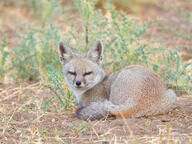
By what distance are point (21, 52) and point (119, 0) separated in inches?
215

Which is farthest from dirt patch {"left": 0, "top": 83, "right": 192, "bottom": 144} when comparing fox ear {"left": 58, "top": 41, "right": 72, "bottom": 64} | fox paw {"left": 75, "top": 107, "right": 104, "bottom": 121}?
fox ear {"left": 58, "top": 41, "right": 72, "bottom": 64}

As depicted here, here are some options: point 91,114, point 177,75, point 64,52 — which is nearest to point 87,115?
point 91,114

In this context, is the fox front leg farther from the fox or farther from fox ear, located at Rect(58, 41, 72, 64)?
fox ear, located at Rect(58, 41, 72, 64)

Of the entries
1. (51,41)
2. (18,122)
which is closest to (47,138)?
(18,122)

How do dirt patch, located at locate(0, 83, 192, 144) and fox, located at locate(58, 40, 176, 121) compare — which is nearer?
dirt patch, located at locate(0, 83, 192, 144)

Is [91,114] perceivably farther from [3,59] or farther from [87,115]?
[3,59]

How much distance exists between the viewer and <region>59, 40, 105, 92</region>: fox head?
5879mm

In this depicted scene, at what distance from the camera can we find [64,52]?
6.31 meters

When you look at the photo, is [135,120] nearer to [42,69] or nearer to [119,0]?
[42,69]

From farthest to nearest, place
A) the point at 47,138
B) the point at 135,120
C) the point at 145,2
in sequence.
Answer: the point at 145,2
the point at 135,120
the point at 47,138

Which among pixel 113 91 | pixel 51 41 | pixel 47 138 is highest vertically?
pixel 51 41

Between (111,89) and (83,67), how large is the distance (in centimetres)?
52

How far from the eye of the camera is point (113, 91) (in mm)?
5715

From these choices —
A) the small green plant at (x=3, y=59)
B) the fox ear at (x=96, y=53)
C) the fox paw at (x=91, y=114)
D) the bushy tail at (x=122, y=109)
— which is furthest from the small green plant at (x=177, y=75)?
the small green plant at (x=3, y=59)
